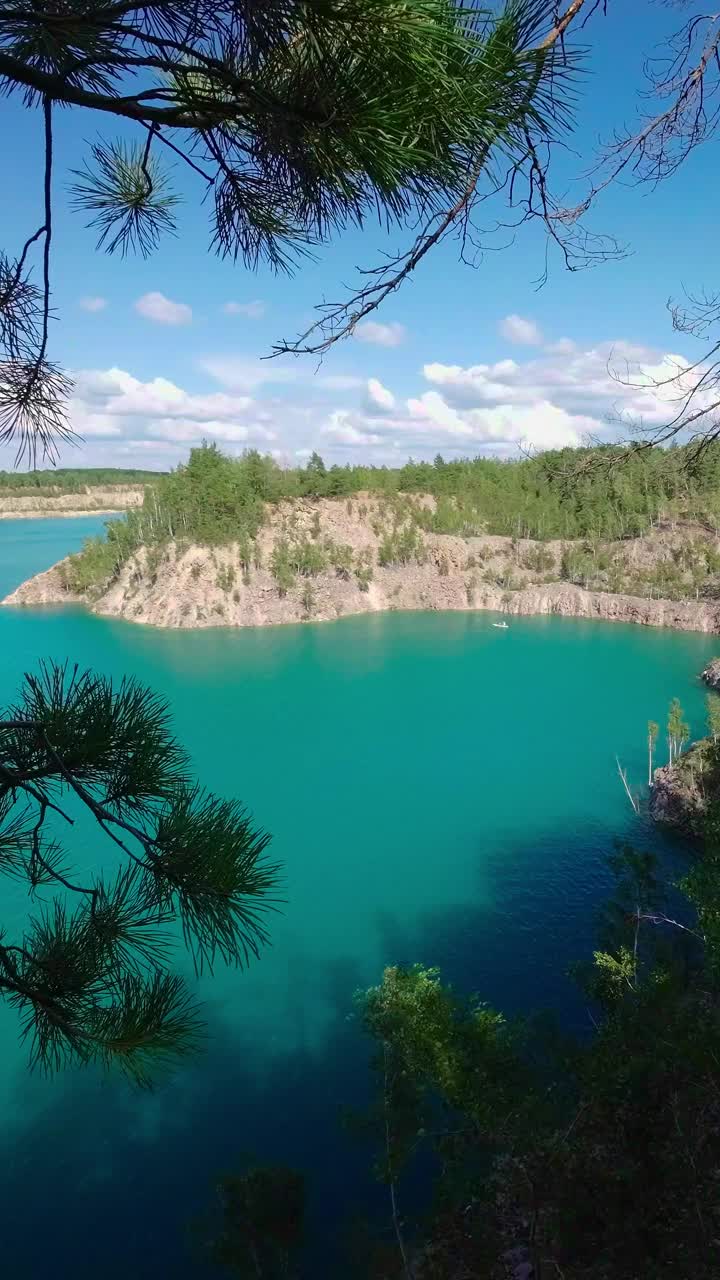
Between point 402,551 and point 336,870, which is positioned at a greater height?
point 402,551

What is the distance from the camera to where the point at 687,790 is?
43.6 ft

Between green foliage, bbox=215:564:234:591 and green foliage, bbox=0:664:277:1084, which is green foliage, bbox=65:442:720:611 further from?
green foliage, bbox=0:664:277:1084

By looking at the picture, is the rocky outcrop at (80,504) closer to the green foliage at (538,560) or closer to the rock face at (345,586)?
the rock face at (345,586)

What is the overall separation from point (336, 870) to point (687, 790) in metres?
6.69

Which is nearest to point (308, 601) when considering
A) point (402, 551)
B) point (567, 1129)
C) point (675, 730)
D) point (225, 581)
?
point (225, 581)

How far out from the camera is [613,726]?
1906 cm

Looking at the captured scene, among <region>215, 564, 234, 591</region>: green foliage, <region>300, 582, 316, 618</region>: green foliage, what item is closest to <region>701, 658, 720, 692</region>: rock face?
<region>300, 582, 316, 618</region>: green foliage

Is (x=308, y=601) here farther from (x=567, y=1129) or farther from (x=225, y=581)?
(x=567, y=1129)

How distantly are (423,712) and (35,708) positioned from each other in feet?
64.4

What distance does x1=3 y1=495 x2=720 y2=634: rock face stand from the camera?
32094 mm

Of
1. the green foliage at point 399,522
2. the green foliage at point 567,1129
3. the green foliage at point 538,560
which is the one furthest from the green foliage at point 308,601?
the green foliage at point 567,1129

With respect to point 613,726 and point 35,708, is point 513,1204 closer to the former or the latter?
point 35,708

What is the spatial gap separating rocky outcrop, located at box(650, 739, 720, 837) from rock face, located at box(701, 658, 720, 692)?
8.70 m

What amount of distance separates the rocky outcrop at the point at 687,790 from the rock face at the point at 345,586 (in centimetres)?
1693
